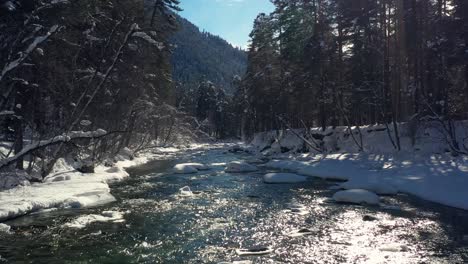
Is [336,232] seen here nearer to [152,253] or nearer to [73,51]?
[152,253]

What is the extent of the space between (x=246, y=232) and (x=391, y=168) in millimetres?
14397

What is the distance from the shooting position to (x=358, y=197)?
19.0 metres

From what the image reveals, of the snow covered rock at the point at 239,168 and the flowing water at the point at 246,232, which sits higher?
the snow covered rock at the point at 239,168

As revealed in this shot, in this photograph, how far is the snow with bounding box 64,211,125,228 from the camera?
1518cm

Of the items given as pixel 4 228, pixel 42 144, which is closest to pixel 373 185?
pixel 42 144

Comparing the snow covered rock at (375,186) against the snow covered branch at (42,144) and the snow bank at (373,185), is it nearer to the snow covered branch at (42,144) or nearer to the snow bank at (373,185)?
the snow bank at (373,185)

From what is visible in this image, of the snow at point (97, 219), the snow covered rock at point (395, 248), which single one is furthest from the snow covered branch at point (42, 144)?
the snow covered rock at point (395, 248)

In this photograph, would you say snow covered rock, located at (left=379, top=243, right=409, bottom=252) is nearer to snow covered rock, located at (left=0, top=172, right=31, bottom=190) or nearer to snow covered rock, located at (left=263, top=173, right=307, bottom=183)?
snow covered rock, located at (left=263, top=173, right=307, bottom=183)

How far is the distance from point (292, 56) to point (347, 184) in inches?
1019

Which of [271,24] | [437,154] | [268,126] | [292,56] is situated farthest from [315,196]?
[268,126]

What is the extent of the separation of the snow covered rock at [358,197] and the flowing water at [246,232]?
1.87ft

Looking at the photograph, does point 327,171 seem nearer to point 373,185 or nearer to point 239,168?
point 239,168

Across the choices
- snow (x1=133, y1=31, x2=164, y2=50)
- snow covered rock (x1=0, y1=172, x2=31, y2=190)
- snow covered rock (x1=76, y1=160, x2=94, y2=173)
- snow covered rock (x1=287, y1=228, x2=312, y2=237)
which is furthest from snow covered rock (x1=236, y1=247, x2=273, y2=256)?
snow covered rock (x1=76, y1=160, x2=94, y2=173)

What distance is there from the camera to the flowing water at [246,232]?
38.2 ft
